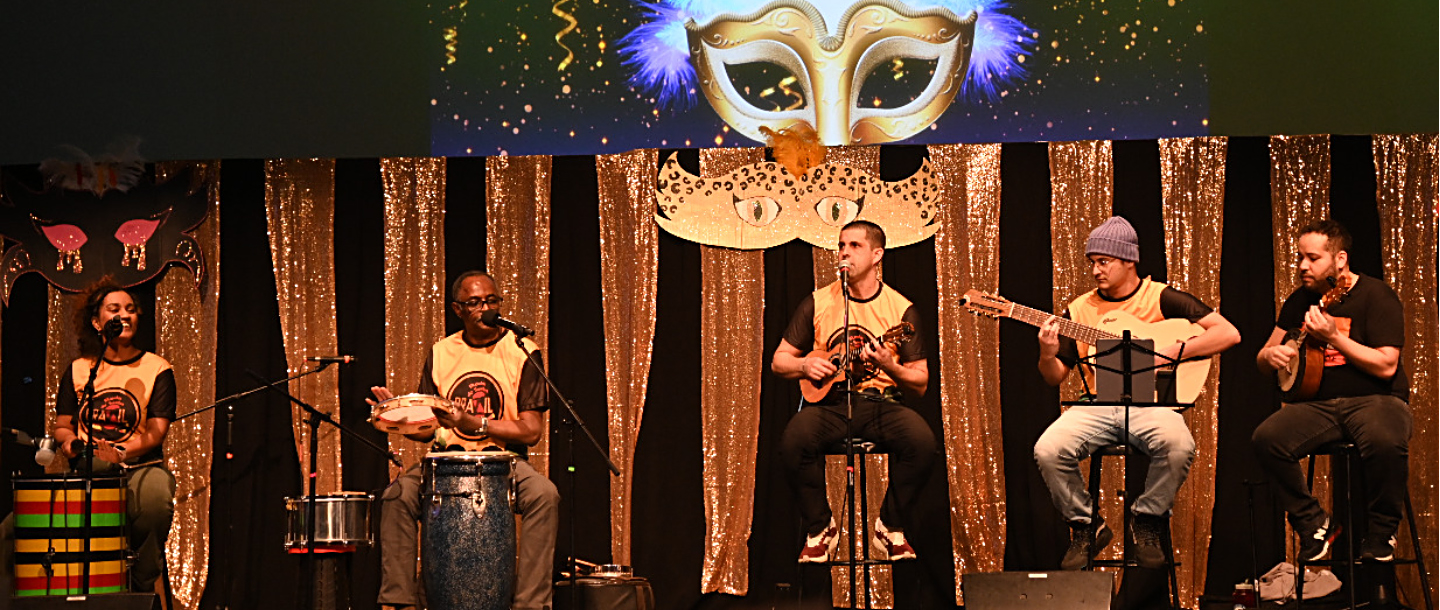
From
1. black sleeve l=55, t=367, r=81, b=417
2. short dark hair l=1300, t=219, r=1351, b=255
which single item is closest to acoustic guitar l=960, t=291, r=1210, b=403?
short dark hair l=1300, t=219, r=1351, b=255

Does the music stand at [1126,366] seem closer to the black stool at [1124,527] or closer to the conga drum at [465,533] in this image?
the black stool at [1124,527]

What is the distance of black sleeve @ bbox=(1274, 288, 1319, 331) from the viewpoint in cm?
604

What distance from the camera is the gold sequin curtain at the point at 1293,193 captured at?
6.95 m

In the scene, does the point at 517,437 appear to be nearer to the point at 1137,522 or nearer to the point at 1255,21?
the point at 1137,522

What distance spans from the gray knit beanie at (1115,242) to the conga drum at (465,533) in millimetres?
2510

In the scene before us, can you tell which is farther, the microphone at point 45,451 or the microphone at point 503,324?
the microphone at point 45,451

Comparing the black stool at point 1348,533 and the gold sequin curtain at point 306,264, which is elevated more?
the gold sequin curtain at point 306,264

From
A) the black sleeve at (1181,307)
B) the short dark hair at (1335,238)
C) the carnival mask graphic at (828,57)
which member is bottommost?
the black sleeve at (1181,307)

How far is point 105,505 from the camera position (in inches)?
245

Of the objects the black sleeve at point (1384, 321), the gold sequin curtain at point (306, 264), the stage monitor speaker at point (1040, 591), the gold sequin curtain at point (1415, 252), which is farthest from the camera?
the gold sequin curtain at point (306, 264)

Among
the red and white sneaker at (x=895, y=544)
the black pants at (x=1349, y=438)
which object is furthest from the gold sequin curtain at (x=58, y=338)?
the black pants at (x=1349, y=438)

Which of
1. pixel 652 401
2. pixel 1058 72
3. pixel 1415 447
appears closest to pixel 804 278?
pixel 652 401

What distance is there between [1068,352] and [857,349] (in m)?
0.84

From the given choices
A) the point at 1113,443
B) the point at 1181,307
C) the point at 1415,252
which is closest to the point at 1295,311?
the point at 1181,307
